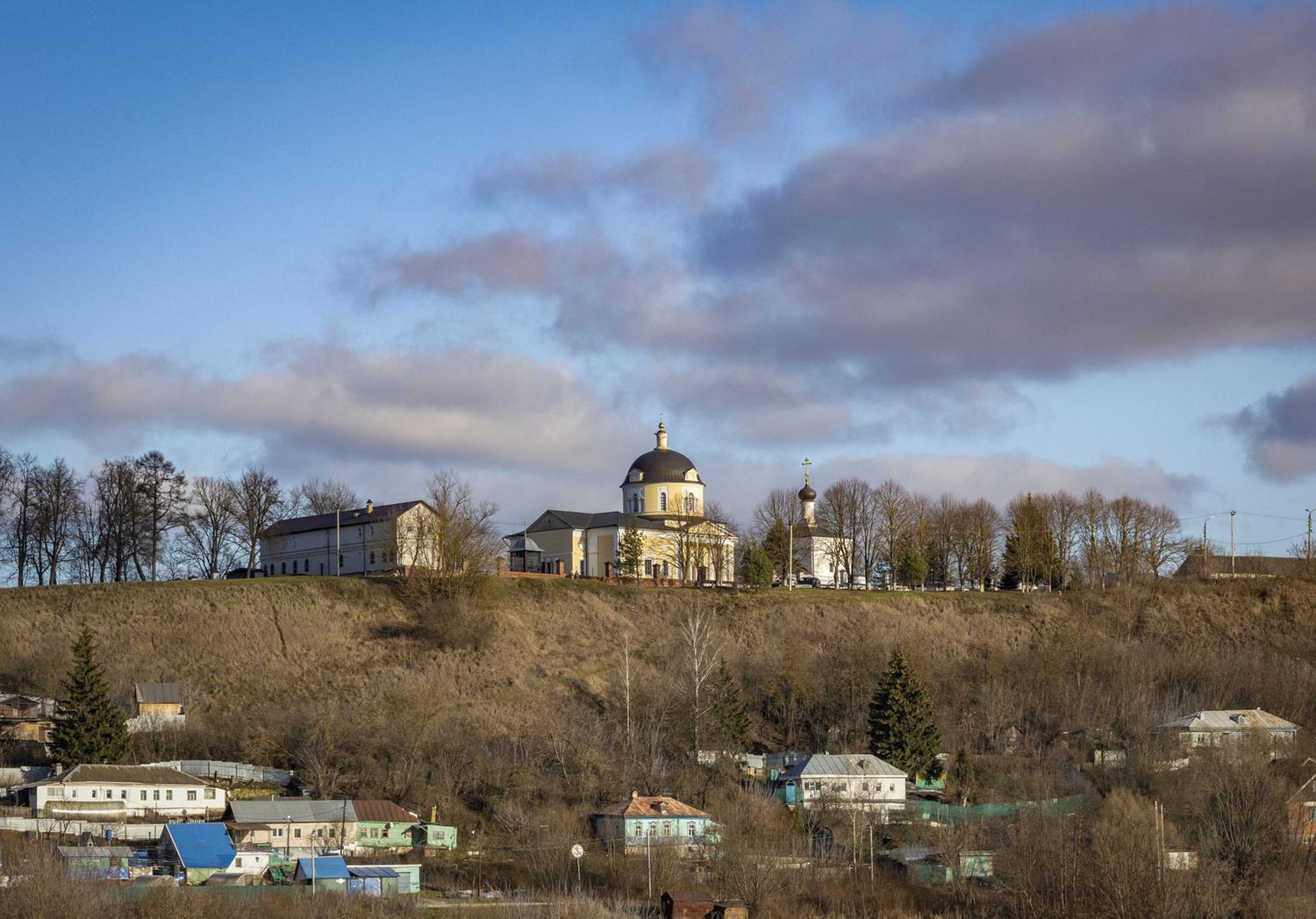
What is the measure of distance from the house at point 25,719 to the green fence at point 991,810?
2988 centimetres

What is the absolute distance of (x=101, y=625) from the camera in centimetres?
6366

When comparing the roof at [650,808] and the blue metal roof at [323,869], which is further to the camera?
the roof at [650,808]

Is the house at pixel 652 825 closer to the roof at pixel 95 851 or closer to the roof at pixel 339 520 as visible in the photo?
the roof at pixel 95 851

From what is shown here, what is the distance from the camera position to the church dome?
93312mm

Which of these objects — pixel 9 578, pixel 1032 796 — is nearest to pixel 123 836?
pixel 1032 796

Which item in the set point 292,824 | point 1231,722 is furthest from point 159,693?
point 1231,722

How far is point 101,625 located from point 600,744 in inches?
891

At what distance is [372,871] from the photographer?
133 feet

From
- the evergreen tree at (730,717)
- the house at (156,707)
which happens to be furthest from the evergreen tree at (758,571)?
the house at (156,707)

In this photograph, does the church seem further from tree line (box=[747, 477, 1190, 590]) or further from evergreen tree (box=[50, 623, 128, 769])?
evergreen tree (box=[50, 623, 128, 769])

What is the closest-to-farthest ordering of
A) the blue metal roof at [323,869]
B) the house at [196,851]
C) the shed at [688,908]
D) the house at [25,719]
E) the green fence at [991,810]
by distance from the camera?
the shed at [688,908], the blue metal roof at [323,869], the house at [196,851], the green fence at [991,810], the house at [25,719]

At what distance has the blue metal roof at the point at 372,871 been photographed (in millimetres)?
39906

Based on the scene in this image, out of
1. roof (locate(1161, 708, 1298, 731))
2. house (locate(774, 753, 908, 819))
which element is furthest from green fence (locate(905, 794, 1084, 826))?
roof (locate(1161, 708, 1298, 731))

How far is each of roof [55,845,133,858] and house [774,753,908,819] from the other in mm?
20516
